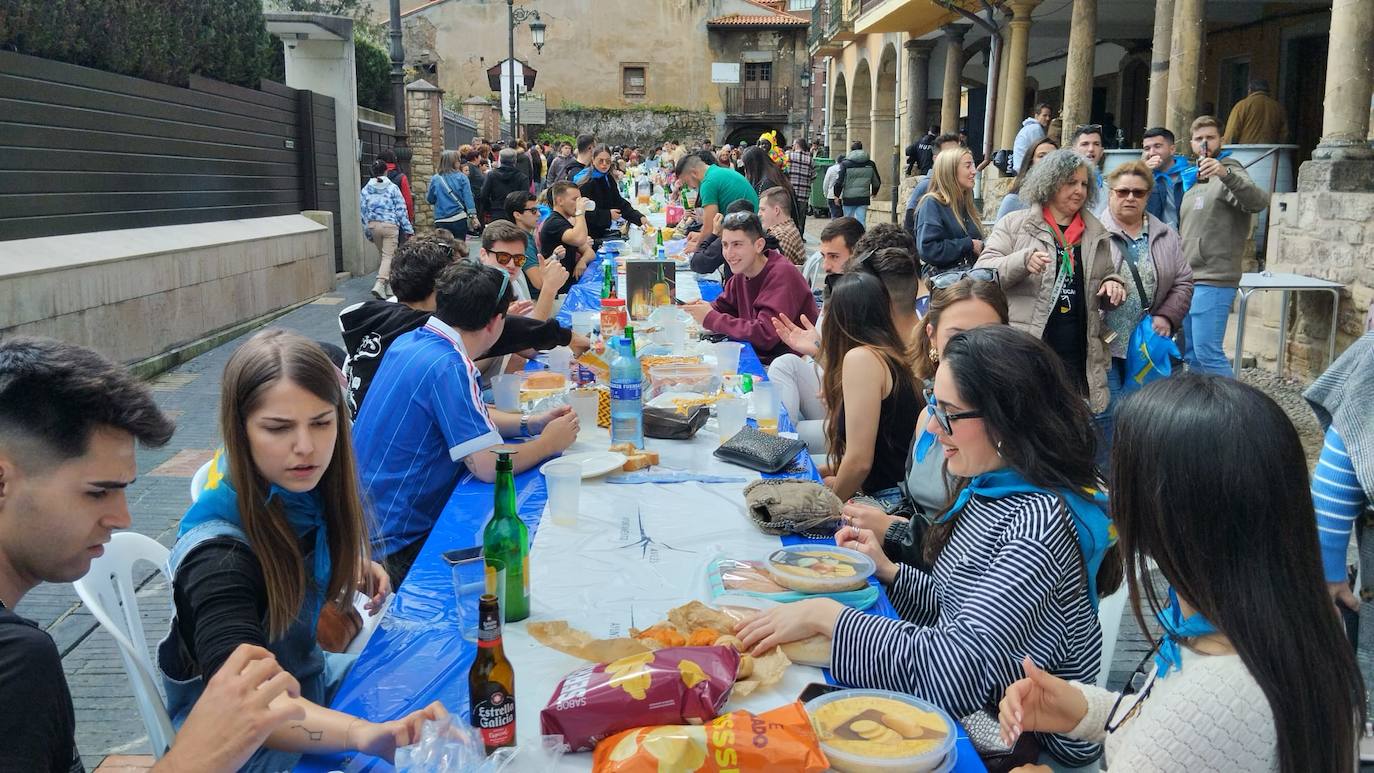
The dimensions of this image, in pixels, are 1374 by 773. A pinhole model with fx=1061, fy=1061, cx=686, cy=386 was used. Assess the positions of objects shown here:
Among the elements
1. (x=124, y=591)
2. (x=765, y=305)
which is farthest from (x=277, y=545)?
(x=765, y=305)

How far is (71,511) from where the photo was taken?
5.38 feet

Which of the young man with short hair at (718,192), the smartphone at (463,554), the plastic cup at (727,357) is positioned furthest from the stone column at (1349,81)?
the smartphone at (463,554)

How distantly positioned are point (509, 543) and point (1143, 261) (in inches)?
158

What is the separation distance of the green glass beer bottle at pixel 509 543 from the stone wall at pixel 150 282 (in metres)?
4.06

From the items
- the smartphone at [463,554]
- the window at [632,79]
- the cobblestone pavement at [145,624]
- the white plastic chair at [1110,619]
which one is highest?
the window at [632,79]

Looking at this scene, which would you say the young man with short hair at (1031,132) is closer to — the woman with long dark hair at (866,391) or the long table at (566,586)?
the woman with long dark hair at (866,391)

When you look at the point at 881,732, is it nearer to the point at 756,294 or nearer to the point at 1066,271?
the point at 1066,271

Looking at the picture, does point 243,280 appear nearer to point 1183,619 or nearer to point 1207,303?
point 1207,303

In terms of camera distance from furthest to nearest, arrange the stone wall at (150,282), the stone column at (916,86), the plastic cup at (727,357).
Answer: the stone column at (916,86) < the stone wall at (150,282) < the plastic cup at (727,357)

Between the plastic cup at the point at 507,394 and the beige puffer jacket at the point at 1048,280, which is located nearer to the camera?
the plastic cup at the point at 507,394

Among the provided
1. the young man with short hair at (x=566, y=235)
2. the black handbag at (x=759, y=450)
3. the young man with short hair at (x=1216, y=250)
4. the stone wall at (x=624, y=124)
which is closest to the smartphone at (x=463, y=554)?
the black handbag at (x=759, y=450)

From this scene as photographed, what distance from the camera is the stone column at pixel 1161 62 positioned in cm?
1056

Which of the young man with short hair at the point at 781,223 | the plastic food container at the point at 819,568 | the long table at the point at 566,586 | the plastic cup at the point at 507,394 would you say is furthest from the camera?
the young man with short hair at the point at 781,223

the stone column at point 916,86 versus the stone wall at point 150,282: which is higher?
the stone column at point 916,86
